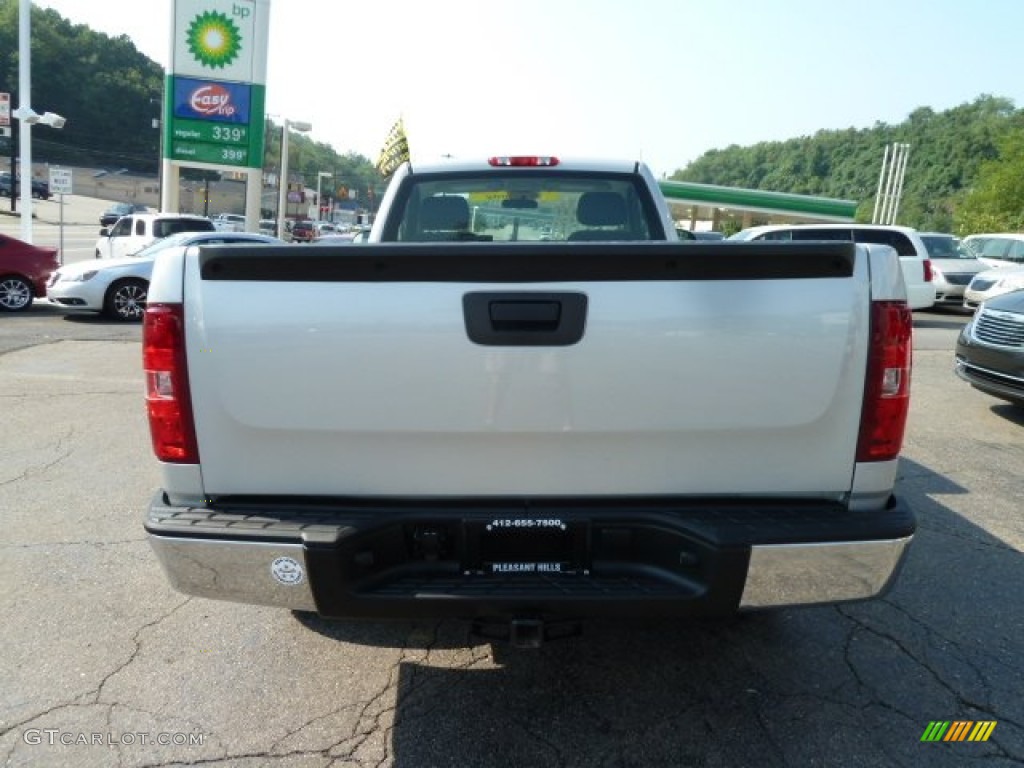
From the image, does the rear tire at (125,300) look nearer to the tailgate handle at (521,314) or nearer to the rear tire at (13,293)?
the rear tire at (13,293)

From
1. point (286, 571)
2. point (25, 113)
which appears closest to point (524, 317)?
point (286, 571)

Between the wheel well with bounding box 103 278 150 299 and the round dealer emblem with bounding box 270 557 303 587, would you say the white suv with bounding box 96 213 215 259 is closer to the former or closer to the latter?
the wheel well with bounding box 103 278 150 299

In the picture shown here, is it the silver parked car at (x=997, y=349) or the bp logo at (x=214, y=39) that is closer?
the silver parked car at (x=997, y=349)

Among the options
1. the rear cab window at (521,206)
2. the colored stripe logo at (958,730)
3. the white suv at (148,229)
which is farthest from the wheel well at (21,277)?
the colored stripe logo at (958,730)

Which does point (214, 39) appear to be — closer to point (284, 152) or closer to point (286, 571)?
point (284, 152)

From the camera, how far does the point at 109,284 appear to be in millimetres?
11906

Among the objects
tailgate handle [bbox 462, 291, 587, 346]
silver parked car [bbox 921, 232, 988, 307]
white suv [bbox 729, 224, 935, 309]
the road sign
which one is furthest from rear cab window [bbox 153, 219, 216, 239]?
silver parked car [bbox 921, 232, 988, 307]

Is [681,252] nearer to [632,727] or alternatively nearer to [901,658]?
[632,727]

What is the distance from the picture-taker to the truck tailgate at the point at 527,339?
209 cm

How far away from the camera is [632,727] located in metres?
2.53

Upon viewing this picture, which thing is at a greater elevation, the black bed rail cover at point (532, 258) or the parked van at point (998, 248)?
the parked van at point (998, 248)

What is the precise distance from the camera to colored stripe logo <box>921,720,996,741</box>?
2.50 metres

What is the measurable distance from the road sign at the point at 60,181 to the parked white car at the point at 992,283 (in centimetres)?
2057

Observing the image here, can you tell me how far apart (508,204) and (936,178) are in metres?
116
